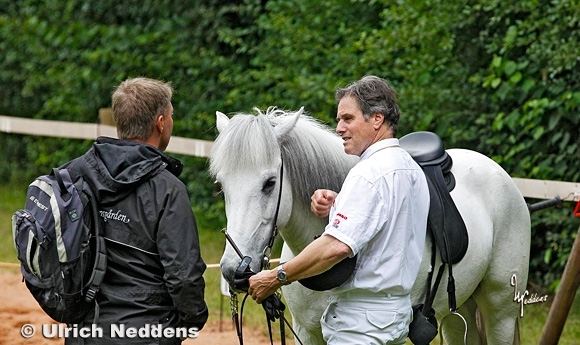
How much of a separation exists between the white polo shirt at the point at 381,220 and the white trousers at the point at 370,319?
0.05 meters

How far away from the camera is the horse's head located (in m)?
3.33

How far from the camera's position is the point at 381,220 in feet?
9.85

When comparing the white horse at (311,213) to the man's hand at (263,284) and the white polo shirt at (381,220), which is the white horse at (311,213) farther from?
the white polo shirt at (381,220)

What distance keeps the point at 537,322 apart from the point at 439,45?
2365 millimetres

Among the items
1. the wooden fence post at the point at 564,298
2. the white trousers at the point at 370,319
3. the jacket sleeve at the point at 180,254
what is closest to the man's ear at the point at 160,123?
the jacket sleeve at the point at 180,254

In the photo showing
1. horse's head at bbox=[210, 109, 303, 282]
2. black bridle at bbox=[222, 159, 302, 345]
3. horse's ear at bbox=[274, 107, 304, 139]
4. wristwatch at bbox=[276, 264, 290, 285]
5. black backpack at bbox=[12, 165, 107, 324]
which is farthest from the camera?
horse's ear at bbox=[274, 107, 304, 139]

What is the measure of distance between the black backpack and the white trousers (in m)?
0.83

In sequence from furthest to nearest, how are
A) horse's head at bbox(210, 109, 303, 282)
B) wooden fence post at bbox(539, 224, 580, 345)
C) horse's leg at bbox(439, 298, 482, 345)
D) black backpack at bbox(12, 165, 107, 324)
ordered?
horse's leg at bbox(439, 298, 482, 345) → wooden fence post at bbox(539, 224, 580, 345) → horse's head at bbox(210, 109, 303, 282) → black backpack at bbox(12, 165, 107, 324)

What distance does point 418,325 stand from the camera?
3436 mm

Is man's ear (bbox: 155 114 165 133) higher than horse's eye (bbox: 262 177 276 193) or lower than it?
higher

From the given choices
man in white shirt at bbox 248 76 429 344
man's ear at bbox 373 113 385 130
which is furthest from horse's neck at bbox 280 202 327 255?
man's ear at bbox 373 113 385 130

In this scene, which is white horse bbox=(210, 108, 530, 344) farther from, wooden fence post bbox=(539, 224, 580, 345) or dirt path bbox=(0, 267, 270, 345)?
dirt path bbox=(0, 267, 270, 345)

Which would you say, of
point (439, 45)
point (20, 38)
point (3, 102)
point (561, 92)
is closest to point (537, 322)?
point (561, 92)

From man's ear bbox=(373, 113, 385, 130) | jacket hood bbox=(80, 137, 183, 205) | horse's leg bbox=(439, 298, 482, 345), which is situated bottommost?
horse's leg bbox=(439, 298, 482, 345)
